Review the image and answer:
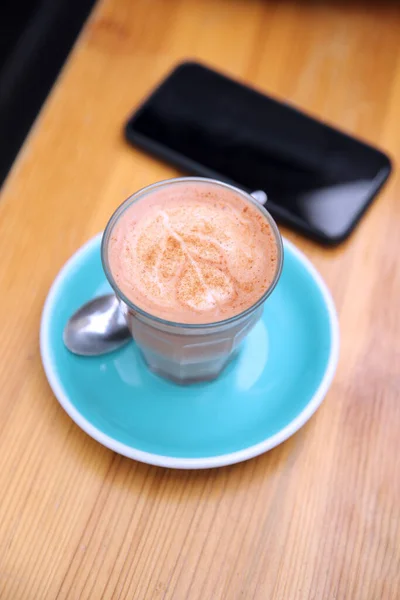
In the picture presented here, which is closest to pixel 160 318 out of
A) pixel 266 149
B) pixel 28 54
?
pixel 266 149

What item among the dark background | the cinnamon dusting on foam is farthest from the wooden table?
the cinnamon dusting on foam

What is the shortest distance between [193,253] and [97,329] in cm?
16

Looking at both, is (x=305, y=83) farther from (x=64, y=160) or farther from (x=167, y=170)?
(x=64, y=160)

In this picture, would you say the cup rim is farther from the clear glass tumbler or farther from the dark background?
the dark background

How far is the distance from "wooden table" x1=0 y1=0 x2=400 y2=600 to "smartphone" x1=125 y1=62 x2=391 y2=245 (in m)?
0.04

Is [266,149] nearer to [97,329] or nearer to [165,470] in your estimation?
[97,329]

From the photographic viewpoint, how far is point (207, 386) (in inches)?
26.9

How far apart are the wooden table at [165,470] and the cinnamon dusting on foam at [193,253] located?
183 mm

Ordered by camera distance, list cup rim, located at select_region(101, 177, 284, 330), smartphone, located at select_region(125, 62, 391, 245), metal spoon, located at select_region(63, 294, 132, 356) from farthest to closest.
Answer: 1. smartphone, located at select_region(125, 62, 391, 245)
2. metal spoon, located at select_region(63, 294, 132, 356)
3. cup rim, located at select_region(101, 177, 284, 330)

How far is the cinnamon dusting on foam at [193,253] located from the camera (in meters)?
0.60

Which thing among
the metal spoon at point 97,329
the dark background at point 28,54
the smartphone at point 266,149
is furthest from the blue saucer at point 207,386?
the dark background at point 28,54

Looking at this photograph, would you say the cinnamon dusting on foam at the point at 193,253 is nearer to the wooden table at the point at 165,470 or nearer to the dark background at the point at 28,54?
the wooden table at the point at 165,470

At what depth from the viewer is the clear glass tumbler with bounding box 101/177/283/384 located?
564 millimetres

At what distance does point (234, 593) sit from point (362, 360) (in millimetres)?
327
